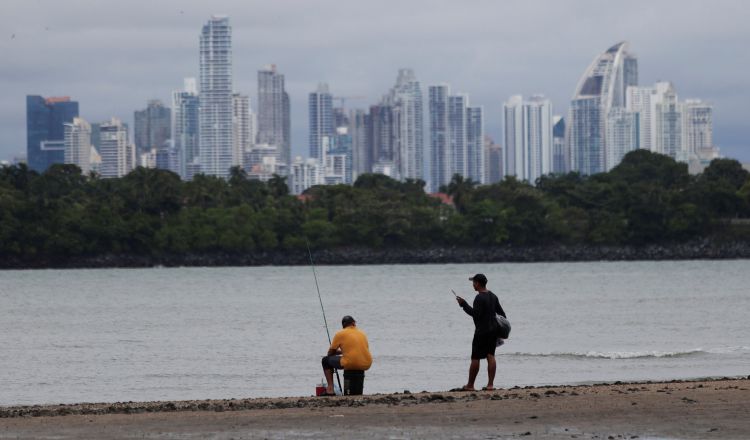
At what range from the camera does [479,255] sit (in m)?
133

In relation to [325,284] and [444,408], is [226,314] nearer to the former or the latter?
[325,284]

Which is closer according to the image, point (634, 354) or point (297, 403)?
point (297, 403)

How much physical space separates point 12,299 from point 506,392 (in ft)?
198

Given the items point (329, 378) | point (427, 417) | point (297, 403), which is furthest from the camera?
point (329, 378)

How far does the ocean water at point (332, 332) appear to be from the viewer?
1194 inches

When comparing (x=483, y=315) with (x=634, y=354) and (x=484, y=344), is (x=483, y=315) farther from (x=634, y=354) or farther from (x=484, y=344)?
(x=634, y=354)

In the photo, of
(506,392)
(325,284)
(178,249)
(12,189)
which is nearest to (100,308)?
(325,284)

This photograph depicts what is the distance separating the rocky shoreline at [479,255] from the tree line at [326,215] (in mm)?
677

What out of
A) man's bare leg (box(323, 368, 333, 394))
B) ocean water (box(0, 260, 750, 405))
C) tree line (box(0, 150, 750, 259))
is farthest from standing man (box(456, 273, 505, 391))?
tree line (box(0, 150, 750, 259))

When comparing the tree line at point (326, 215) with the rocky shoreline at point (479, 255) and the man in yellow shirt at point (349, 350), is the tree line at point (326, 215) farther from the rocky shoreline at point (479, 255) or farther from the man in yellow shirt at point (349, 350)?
the man in yellow shirt at point (349, 350)

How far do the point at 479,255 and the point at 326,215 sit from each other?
1388 cm

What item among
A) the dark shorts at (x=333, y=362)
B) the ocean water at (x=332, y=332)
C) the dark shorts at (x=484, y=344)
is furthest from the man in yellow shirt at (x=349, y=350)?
the ocean water at (x=332, y=332)

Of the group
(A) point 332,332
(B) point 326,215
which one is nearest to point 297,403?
(A) point 332,332

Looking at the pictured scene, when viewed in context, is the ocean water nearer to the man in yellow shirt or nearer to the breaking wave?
the breaking wave
